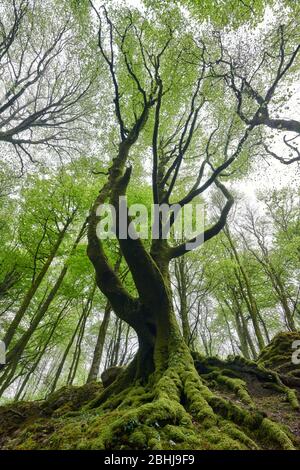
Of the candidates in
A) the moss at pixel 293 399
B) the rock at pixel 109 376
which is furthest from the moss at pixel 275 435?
the rock at pixel 109 376

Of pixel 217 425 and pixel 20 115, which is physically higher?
pixel 20 115

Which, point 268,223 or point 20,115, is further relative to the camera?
point 268,223

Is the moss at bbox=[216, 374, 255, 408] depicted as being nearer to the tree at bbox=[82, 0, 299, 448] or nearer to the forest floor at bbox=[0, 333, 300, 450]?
the forest floor at bbox=[0, 333, 300, 450]

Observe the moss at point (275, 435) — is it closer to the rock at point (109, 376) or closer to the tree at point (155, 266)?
the tree at point (155, 266)

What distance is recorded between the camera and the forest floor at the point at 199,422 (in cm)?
273

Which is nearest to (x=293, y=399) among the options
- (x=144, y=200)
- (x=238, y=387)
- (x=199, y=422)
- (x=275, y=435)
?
(x=238, y=387)

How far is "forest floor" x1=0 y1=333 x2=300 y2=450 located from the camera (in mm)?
2732

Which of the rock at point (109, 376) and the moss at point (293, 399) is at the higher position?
the rock at point (109, 376)

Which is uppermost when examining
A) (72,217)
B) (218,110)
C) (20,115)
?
(20,115)

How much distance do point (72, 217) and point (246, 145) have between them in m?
7.50
